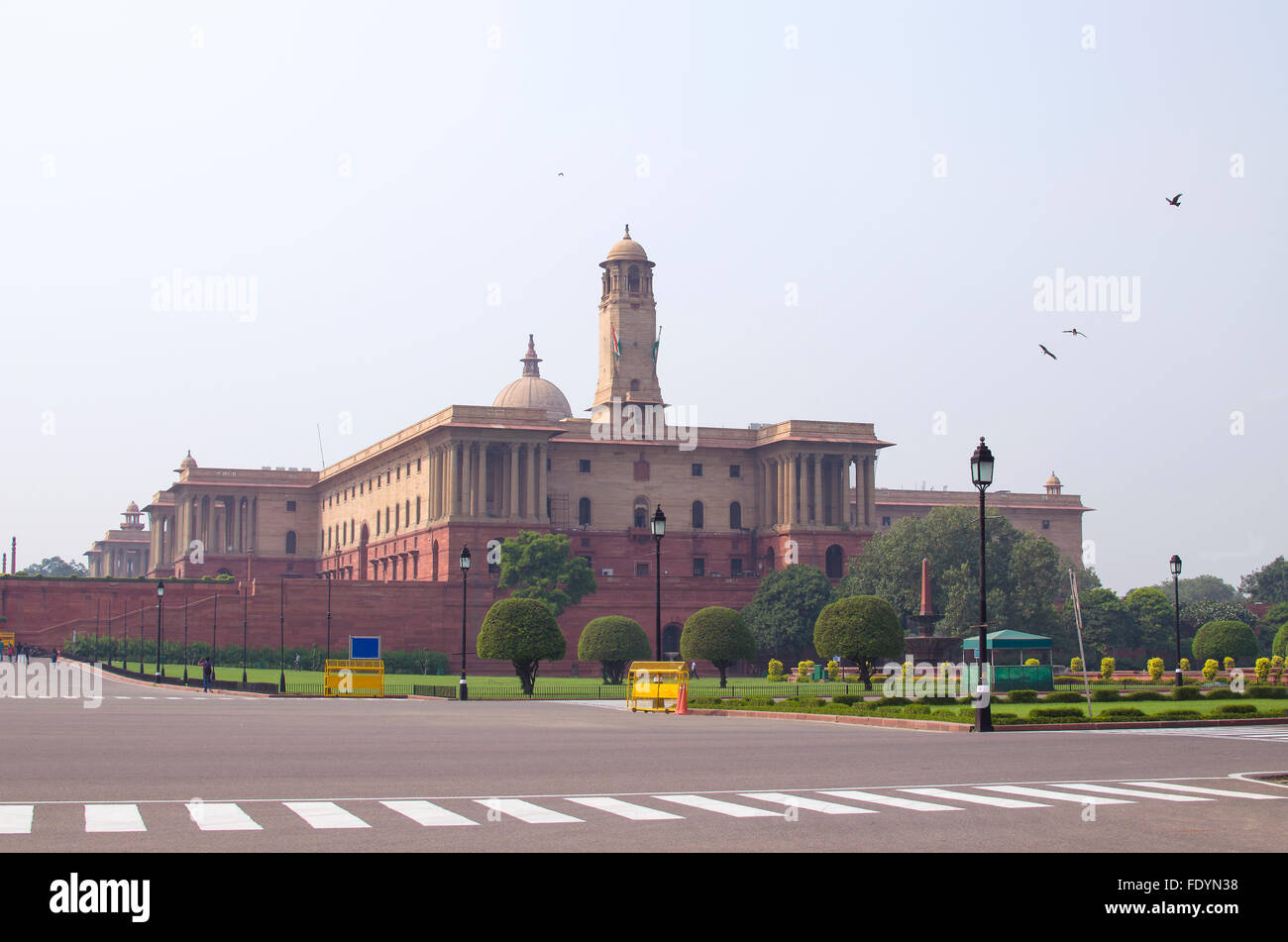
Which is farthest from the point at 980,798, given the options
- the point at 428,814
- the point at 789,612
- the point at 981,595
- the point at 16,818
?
the point at 789,612

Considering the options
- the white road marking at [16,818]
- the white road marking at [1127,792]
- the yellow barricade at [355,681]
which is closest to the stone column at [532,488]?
the yellow barricade at [355,681]

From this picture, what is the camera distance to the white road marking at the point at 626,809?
1401 cm

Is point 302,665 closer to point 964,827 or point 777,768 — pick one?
point 777,768

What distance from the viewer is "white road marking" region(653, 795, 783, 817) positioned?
47.2 ft

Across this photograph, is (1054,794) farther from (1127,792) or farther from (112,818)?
(112,818)

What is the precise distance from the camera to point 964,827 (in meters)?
13.4

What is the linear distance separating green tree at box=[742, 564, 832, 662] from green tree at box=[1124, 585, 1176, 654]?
22.7 metres

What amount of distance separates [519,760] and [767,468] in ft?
313

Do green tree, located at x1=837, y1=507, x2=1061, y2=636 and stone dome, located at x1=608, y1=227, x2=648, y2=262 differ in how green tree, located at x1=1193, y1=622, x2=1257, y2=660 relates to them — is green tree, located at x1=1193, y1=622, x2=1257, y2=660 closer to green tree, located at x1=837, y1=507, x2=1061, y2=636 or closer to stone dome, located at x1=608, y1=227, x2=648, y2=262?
green tree, located at x1=837, y1=507, x2=1061, y2=636

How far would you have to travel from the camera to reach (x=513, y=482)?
106m

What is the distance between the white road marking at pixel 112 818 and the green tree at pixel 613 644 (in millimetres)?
52700

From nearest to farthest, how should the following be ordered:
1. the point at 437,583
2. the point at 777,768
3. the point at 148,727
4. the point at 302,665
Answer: the point at 777,768 < the point at 148,727 < the point at 302,665 < the point at 437,583

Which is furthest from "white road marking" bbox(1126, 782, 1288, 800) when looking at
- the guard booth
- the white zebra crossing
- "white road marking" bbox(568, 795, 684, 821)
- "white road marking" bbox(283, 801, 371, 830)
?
the guard booth
